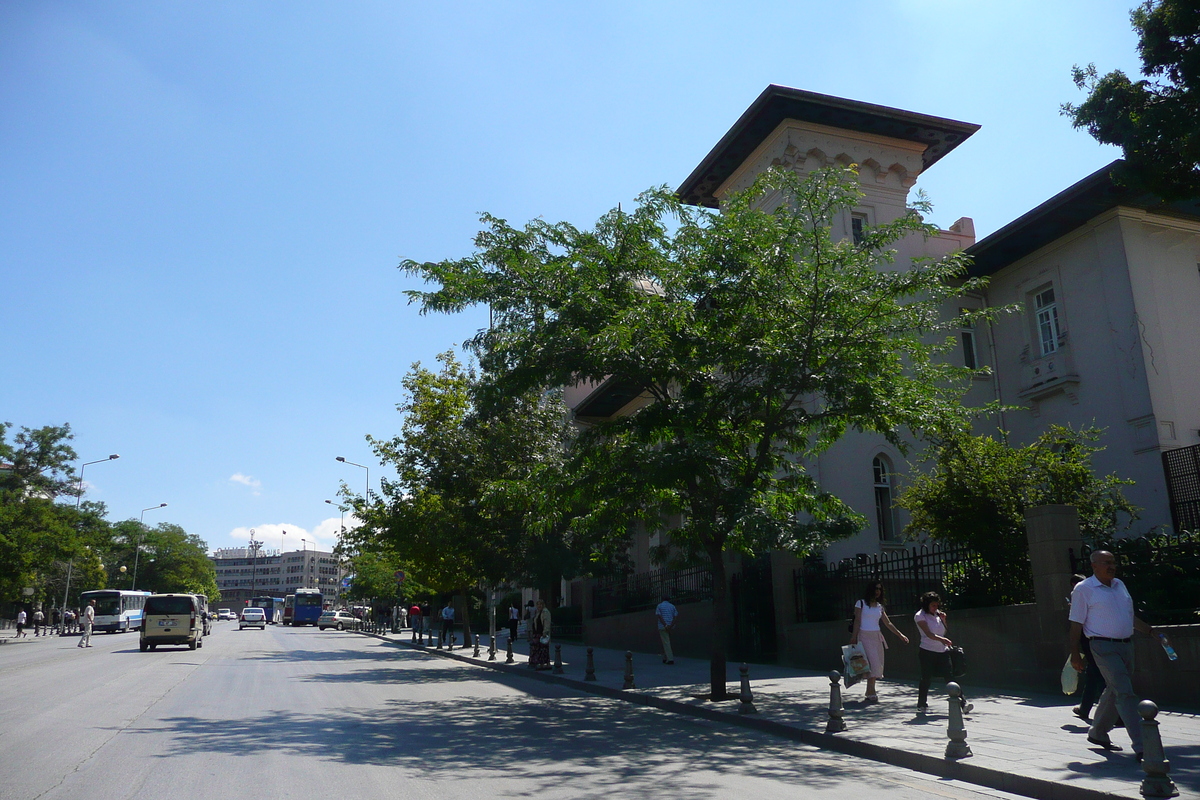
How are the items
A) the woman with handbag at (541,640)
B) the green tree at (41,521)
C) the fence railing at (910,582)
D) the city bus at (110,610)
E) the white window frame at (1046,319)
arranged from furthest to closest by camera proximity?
1. the city bus at (110,610)
2. the green tree at (41,521)
3. the white window frame at (1046,319)
4. the woman with handbag at (541,640)
5. the fence railing at (910,582)

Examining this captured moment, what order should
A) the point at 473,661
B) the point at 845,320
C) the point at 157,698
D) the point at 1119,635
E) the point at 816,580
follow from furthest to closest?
the point at 473,661, the point at 816,580, the point at 157,698, the point at 845,320, the point at 1119,635

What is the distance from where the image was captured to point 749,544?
13203 millimetres

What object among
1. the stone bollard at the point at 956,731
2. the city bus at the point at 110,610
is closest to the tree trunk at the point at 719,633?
the stone bollard at the point at 956,731

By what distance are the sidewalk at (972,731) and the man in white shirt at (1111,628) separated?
0.53 meters

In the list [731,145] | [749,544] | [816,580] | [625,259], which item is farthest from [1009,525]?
[731,145]

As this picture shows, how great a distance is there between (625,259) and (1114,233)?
49.0ft

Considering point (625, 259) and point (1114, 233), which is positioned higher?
point (1114, 233)

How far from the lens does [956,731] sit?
8.20 m

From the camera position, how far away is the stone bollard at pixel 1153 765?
6152 mm

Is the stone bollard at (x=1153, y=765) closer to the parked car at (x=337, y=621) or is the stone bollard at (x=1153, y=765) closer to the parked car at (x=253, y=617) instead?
the parked car at (x=337, y=621)

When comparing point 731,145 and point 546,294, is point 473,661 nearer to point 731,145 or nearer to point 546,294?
point 546,294

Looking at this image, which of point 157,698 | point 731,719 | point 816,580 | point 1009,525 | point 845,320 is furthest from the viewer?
point 816,580

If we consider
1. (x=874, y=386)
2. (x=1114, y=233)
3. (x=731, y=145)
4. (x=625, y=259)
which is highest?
(x=731, y=145)

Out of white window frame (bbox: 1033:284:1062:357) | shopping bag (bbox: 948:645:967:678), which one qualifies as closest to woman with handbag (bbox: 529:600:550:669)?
shopping bag (bbox: 948:645:967:678)
